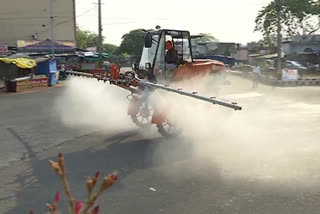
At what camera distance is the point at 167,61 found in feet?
34.4

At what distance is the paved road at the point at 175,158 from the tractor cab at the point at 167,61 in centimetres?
106

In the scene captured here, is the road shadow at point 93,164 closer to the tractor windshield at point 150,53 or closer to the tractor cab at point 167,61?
the tractor cab at point 167,61

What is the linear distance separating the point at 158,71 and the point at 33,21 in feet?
145

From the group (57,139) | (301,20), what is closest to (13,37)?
(301,20)

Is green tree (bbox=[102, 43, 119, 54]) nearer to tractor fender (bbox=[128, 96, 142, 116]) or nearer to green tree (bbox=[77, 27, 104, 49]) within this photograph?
green tree (bbox=[77, 27, 104, 49])

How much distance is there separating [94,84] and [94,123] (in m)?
1.77

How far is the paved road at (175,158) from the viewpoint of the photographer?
5.37 metres

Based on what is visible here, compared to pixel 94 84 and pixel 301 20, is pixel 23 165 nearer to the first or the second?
pixel 94 84

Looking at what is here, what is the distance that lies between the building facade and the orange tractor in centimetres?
4090

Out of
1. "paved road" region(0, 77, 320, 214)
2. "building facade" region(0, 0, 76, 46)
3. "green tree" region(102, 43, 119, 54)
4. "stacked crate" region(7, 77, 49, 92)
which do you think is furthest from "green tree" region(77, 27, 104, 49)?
"paved road" region(0, 77, 320, 214)

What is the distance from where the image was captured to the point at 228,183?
604cm

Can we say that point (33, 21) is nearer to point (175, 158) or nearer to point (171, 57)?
point (171, 57)

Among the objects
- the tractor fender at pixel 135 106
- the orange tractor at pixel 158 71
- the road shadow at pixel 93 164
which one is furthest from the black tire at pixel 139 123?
the road shadow at pixel 93 164

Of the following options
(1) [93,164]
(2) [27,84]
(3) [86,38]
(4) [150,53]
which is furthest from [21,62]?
(3) [86,38]
